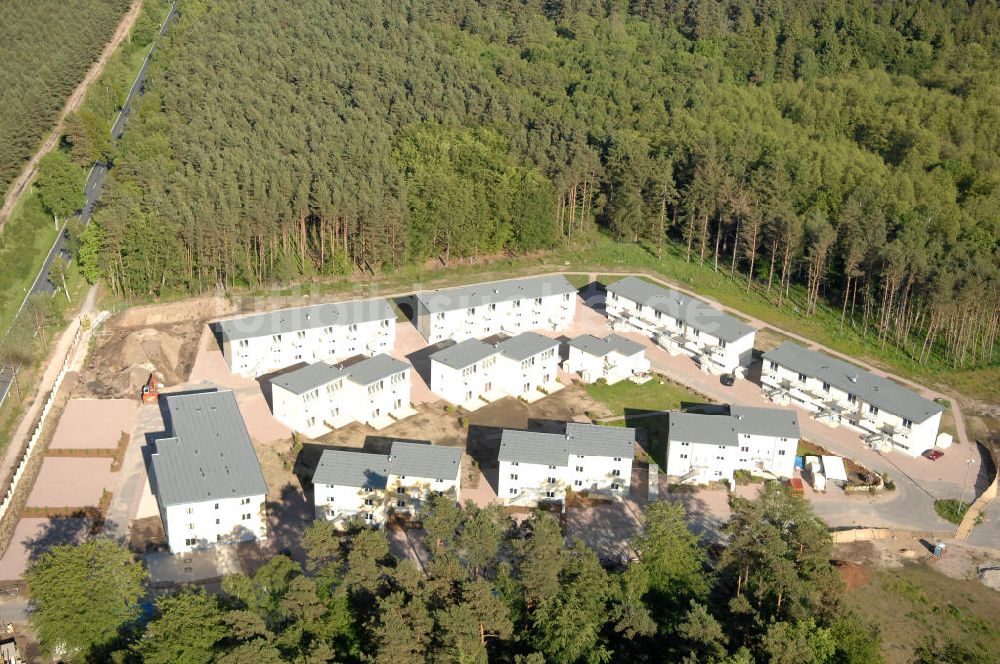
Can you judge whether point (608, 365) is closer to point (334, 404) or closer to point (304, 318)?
point (334, 404)

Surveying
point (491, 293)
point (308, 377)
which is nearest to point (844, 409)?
point (491, 293)

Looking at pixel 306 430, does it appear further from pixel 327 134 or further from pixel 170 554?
pixel 327 134

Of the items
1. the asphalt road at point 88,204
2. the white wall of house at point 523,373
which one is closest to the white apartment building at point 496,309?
the white wall of house at point 523,373

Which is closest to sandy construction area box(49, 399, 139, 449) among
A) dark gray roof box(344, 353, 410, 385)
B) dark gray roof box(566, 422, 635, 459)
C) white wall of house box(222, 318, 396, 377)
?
white wall of house box(222, 318, 396, 377)

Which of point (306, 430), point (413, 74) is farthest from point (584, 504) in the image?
point (413, 74)

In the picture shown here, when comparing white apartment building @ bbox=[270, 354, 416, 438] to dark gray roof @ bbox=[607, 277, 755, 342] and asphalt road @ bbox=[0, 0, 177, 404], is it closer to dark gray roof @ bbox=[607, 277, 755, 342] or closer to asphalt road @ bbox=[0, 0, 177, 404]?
asphalt road @ bbox=[0, 0, 177, 404]

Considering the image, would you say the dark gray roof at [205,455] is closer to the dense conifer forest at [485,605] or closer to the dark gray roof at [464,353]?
the dense conifer forest at [485,605]
